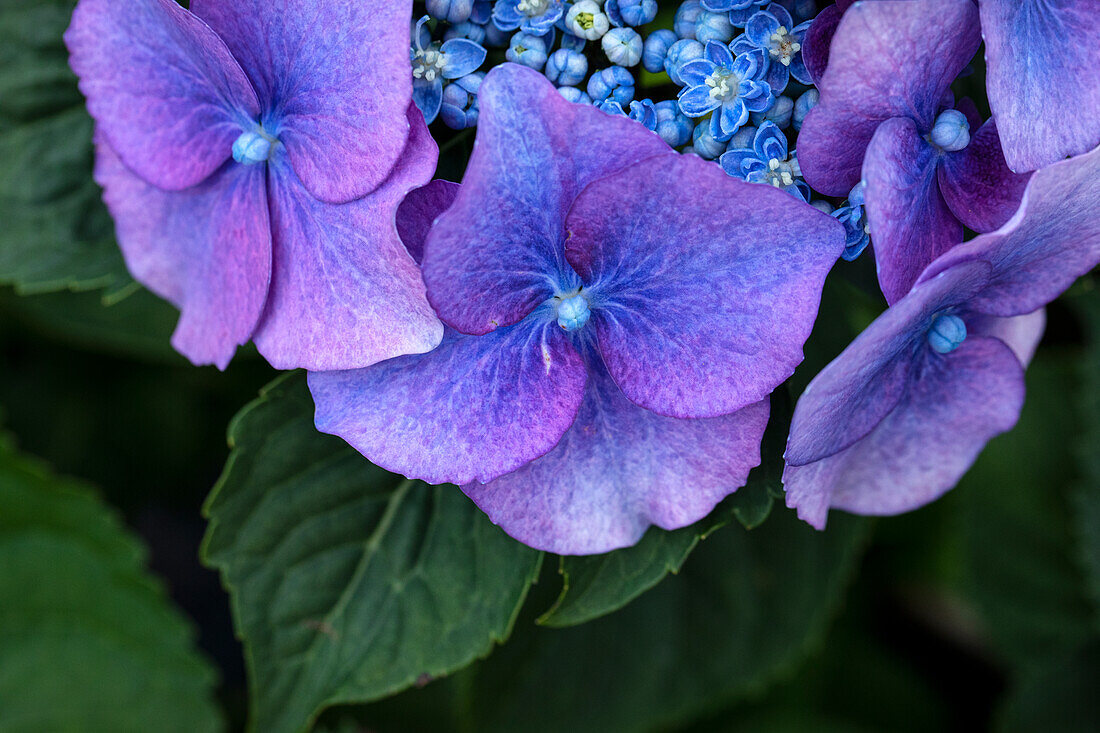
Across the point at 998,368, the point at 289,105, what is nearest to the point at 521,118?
the point at 289,105

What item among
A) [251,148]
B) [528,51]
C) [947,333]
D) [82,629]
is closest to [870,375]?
[947,333]

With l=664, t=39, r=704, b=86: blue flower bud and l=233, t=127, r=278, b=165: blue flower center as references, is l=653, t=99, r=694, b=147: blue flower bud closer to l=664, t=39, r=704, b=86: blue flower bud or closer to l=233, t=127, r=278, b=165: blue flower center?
l=664, t=39, r=704, b=86: blue flower bud

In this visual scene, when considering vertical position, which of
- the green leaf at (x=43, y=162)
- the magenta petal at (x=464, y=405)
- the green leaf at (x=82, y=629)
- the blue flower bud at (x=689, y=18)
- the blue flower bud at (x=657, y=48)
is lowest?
the green leaf at (x=82, y=629)

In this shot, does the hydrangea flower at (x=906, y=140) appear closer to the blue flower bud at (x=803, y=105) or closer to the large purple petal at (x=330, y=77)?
the blue flower bud at (x=803, y=105)

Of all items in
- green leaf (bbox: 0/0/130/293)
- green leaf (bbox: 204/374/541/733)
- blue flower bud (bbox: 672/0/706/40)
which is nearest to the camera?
blue flower bud (bbox: 672/0/706/40)

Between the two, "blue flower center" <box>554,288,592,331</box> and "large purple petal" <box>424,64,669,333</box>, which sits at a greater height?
"large purple petal" <box>424,64,669,333</box>

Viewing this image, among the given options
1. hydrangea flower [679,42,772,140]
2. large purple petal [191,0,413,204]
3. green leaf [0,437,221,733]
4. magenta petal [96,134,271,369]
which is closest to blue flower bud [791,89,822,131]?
hydrangea flower [679,42,772,140]

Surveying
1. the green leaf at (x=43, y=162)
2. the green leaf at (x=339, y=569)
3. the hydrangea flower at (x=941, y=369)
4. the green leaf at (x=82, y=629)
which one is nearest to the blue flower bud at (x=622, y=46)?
the hydrangea flower at (x=941, y=369)
